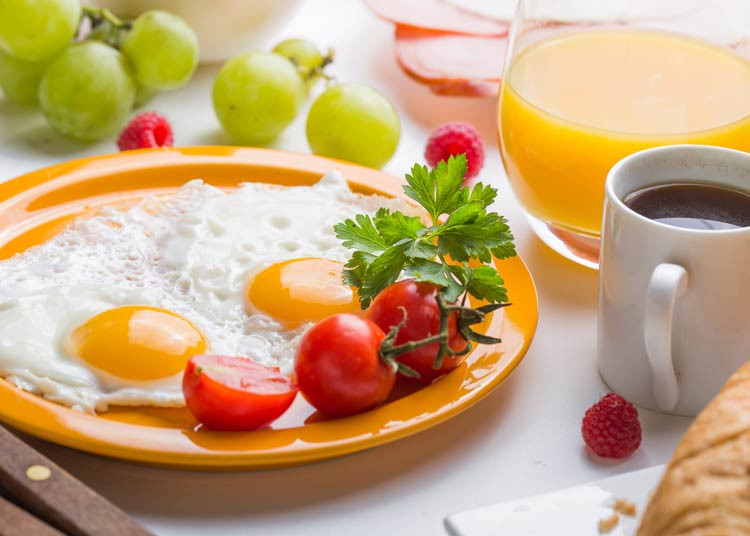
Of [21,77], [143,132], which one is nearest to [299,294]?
[143,132]

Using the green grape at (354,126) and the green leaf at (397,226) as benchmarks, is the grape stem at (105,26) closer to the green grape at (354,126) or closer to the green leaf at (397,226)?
the green grape at (354,126)

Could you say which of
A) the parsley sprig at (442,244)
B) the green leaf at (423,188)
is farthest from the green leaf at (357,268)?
the green leaf at (423,188)

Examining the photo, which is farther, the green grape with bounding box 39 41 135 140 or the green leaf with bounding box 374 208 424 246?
the green grape with bounding box 39 41 135 140

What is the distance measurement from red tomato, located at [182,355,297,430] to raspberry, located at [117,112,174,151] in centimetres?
74

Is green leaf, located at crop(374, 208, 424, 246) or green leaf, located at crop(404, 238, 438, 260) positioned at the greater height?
green leaf, located at crop(374, 208, 424, 246)

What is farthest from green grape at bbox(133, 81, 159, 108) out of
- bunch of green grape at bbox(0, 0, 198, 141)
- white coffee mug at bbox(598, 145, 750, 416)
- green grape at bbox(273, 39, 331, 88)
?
white coffee mug at bbox(598, 145, 750, 416)

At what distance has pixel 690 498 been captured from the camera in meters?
0.87

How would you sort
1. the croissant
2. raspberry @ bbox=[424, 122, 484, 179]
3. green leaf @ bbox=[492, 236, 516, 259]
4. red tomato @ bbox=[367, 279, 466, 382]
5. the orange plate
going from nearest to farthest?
the croissant < the orange plate < red tomato @ bbox=[367, 279, 466, 382] < green leaf @ bbox=[492, 236, 516, 259] < raspberry @ bbox=[424, 122, 484, 179]

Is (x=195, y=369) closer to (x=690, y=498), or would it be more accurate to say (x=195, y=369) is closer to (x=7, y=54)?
(x=690, y=498)

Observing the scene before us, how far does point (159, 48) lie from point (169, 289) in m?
0.63

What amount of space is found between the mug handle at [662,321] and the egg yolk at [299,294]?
1.29 ft

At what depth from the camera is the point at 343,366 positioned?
3.86 ft

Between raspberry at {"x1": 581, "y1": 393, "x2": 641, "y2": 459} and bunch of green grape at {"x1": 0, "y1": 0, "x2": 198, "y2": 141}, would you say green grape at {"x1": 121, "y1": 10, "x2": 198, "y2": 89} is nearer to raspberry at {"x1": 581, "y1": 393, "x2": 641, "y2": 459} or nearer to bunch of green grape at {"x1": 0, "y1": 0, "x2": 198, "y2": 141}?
bunch of green grape at {"x1": 0, "y1": 0, "x2": 198, "y2": 141}

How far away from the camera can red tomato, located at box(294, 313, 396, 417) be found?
46.3 inches
